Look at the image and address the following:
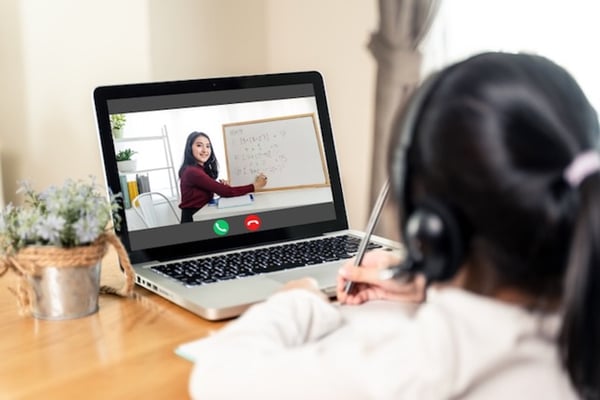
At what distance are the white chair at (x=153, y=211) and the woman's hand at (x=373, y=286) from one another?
37 centimetres

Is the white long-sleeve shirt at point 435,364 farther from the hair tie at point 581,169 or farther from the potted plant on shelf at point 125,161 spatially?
the potted plant on shelf at point 125,161

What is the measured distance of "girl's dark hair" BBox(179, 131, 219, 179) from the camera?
1.15m

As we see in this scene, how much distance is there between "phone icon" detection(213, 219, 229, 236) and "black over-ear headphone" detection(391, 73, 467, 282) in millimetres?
622

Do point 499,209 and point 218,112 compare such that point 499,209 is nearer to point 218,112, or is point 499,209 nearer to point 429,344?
point 429,344

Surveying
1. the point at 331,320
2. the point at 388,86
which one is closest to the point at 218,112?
the point at 331,320

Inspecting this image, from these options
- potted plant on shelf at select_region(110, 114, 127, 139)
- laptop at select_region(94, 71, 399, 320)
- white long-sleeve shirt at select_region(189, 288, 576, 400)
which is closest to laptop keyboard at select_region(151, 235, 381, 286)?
laptop at select_region(94, 71, 399, 320)

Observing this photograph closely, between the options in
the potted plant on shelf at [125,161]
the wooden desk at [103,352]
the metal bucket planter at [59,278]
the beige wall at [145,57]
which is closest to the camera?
the wooden desk at [103,352]

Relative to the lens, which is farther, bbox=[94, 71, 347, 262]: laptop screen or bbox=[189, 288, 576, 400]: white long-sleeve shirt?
bbox=[94, 71, 347, 262]: laptop screen

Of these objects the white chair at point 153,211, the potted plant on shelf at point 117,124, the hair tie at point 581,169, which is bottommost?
the white chair at point 153,211

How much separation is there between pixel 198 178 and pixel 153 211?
0.31ft

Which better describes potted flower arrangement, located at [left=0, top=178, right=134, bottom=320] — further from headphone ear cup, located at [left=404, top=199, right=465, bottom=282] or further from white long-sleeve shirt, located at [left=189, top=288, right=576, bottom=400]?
headphone ear cup, located at [left=404, top=199, right=465, bottom=282]

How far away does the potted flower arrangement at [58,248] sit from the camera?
0.84 metres

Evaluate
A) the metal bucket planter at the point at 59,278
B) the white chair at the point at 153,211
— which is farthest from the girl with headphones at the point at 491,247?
the white chair at the point at 153,211

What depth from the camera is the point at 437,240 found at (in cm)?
52
